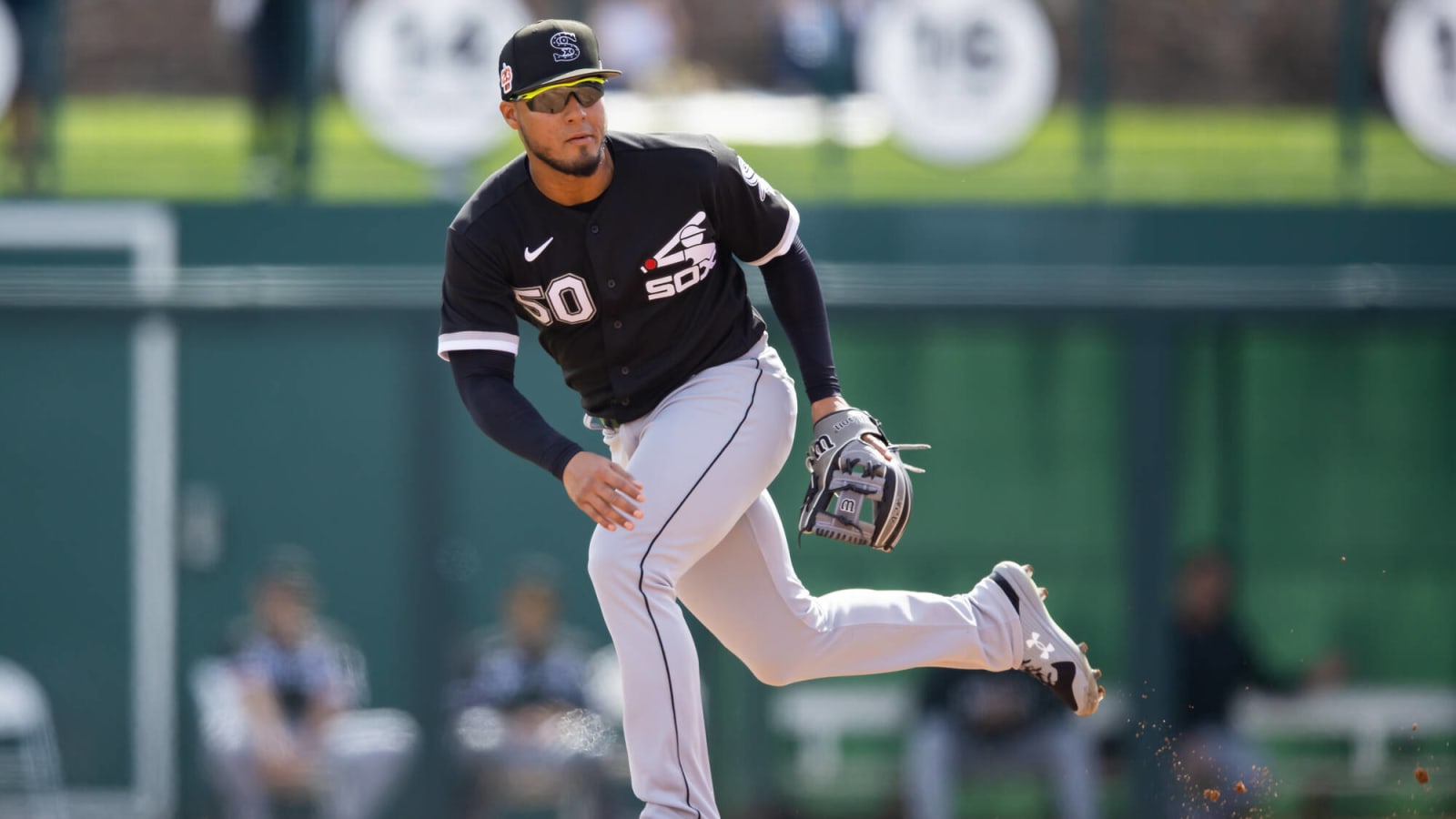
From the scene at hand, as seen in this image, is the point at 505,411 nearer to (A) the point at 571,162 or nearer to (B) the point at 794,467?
(A) the point at 571,162

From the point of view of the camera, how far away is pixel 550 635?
24.1 feet

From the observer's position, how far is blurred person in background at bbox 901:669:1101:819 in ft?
24.0

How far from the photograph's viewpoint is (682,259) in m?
3.54

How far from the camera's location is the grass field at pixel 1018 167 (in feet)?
27.8

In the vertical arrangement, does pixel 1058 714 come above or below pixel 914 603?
below

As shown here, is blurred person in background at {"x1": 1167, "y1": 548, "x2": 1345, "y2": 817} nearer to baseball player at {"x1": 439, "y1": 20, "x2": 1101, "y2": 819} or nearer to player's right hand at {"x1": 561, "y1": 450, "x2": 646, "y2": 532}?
baseball player at {"x1": 439, "y1": 20, "x2": 1101, "y2": 819}

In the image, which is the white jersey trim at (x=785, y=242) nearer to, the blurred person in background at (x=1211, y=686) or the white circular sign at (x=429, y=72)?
the blurred person in background at (x=1211, y=686)

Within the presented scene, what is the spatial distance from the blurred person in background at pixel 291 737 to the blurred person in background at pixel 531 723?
391 millimetres

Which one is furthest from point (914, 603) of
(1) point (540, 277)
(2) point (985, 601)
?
(1) point (540, 277)

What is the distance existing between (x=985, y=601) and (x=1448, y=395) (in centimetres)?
515

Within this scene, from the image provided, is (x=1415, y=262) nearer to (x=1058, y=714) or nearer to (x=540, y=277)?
(x=1058, y=714)

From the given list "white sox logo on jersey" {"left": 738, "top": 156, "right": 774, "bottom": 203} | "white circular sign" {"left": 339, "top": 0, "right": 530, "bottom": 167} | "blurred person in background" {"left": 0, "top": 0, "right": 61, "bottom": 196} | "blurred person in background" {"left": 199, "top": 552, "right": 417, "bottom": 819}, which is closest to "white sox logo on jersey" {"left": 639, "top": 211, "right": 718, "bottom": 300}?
"white sox logo on jersey" {"left": 738, "top": 156, "right": 774, "bottom": 203}

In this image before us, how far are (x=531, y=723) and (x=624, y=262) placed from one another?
13.4 feet

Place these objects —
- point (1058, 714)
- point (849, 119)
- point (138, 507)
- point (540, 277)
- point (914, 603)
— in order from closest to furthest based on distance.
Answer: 1. point (540, 277)
2. point (914, 603)
3. point (1058, 714)
4. point (138, 507)
5. point (849, 119)
